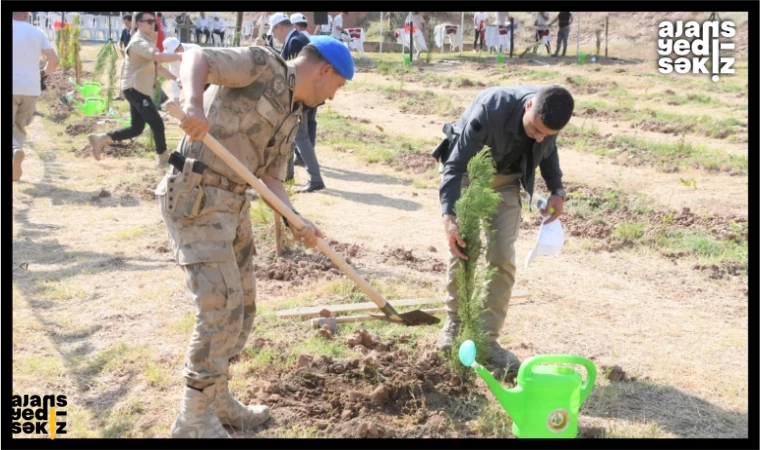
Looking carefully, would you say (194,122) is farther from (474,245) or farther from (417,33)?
(417,33)

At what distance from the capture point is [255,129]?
12.3 feet

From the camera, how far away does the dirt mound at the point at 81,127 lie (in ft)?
44.8

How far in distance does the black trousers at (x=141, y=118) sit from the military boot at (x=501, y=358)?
A: 6552 mm

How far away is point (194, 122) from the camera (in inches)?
133

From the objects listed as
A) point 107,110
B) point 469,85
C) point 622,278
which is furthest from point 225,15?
point 622,278

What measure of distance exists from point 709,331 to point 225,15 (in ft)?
142

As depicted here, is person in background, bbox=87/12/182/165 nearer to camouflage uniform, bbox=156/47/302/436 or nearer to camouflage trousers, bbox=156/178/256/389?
camouflage uniform, bbox=156/47/302/436

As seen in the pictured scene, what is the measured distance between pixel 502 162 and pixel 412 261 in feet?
8.76

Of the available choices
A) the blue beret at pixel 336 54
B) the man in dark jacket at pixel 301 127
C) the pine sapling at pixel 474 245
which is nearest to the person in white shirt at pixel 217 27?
the man in dark jacket at pixel 301 127

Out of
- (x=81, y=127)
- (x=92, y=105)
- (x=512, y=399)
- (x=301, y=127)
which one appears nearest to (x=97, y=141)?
(x=301, y=127)

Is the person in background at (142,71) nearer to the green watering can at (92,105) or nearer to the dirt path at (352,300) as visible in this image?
the dirt path at (352,300)

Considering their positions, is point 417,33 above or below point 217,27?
below

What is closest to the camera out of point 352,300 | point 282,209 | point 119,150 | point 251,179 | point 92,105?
point 251,179

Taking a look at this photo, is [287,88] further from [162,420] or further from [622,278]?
[622,278]
